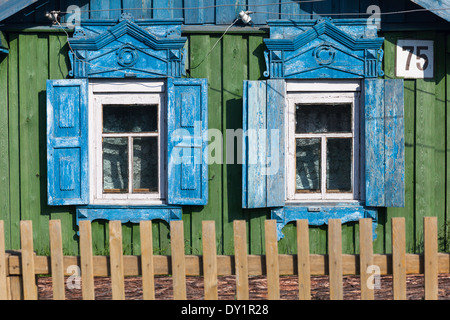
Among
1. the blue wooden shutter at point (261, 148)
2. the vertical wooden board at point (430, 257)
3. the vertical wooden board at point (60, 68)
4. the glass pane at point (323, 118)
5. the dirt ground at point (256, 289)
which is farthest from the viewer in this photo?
the glass pane at point (323, 118)

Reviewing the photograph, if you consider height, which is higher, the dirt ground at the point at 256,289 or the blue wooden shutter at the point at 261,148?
the blue wooden shutter at the point at 261,148

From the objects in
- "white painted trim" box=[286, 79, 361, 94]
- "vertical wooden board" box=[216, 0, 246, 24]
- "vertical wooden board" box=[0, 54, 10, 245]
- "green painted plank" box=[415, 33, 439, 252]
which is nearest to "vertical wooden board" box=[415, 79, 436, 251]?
"green painted plank" box=[415, 33, 439, 252]

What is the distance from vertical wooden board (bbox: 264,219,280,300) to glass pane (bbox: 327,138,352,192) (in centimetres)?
346

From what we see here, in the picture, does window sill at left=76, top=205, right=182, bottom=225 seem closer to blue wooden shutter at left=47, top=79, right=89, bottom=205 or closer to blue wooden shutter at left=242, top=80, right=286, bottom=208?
blue wooden shutter at left=47, top=79, right=89, bottom=205

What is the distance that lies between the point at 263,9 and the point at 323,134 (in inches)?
63.1

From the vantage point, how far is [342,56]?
262 inches

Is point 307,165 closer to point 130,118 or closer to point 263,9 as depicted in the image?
point 263,9

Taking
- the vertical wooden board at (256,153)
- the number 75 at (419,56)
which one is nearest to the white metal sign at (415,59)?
the number 75 at (419,56)

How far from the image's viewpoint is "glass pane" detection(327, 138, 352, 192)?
686 cm

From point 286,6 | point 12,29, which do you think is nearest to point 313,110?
point 286,6

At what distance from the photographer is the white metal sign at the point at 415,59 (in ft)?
21.9

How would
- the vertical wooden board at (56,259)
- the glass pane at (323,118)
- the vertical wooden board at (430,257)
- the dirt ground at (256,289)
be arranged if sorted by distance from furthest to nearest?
the glass pane at (323,118)
the dirt ground at (256,289)
the vertical wooden board at (56,259)
the vertical wooden board at (430,257)

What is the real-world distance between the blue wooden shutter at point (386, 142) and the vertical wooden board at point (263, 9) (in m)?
1.34

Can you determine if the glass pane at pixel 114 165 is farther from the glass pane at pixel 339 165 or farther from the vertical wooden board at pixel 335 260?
the vertical wooden board at pixel 335 260
